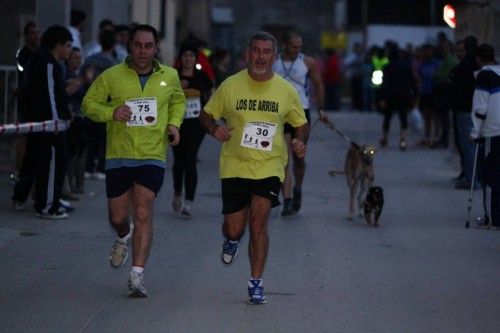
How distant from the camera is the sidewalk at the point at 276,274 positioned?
934 cm

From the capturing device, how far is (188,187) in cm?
1536

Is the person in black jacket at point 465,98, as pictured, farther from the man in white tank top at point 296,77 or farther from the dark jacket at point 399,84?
the dark jacket at point 399,84

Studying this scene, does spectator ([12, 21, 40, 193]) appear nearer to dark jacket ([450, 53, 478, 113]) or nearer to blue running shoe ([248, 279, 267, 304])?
dark jacket ([450, 53, 478, 113])

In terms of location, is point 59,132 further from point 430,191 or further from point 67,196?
point 430,191

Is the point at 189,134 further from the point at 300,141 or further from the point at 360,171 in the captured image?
the point at 300,141

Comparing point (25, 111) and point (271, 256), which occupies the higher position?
point (25, 111)

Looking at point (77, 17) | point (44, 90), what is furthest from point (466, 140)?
point (44, 90)

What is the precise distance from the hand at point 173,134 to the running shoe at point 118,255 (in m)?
0.83

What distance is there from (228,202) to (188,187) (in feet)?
17.7

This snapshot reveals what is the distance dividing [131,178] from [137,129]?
0.36 meters

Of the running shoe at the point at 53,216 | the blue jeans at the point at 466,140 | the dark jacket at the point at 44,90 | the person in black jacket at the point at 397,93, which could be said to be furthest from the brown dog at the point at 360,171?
the person in black jacket at the point at 397,93

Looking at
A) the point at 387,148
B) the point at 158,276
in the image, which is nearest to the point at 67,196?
Result: the point at 158,276

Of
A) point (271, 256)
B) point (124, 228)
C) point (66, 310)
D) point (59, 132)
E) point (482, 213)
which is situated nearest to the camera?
point (66, 310)

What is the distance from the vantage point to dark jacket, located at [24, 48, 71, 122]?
1450cm
